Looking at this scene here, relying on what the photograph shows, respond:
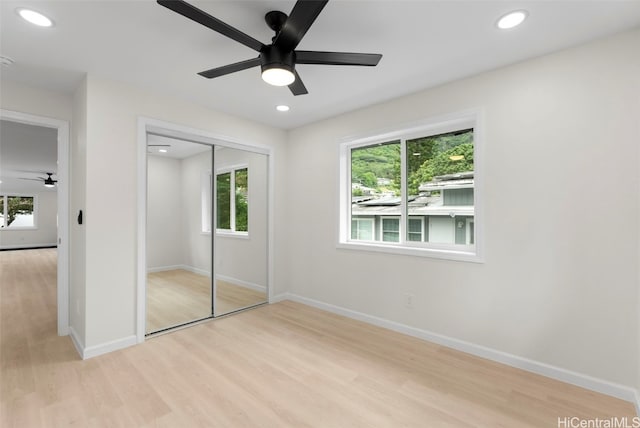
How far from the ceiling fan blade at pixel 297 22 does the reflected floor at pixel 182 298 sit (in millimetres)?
2671

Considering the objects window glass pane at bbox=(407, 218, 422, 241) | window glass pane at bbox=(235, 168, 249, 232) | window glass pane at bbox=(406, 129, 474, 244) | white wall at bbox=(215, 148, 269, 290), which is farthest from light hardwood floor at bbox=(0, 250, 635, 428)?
window glass pane at bbox=(235, 168, 249, 232)

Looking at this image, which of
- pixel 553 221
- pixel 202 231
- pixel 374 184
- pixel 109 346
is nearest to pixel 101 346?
pixel 109 346

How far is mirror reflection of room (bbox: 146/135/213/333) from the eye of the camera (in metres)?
A: 3.13

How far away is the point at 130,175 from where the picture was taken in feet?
9.27

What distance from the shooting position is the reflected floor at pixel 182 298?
3156 millimetres

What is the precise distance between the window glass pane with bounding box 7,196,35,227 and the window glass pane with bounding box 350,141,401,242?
13.9 metres

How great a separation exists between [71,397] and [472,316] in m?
3.23

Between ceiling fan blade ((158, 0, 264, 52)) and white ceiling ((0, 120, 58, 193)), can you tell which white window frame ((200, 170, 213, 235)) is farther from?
white ceiling ((0, 120, 58, 193))

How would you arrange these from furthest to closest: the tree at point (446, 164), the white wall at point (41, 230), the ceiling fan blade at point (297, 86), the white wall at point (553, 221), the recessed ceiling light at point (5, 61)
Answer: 1. the white wall at point (41, 230)
2. the tree at point (446, 164)
3. the recessed ceiling light at point (5, 61)
4. the ceiling fan blade at point (297, 86)
5. the white wall at point (553, 221)

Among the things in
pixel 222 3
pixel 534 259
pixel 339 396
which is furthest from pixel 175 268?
pixel 534 259

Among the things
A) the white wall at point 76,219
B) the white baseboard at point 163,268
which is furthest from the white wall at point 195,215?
the white wall at point 76,219

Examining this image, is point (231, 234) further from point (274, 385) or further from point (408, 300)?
point (408, 300)

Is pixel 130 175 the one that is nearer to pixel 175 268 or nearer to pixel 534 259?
pixel 175 268

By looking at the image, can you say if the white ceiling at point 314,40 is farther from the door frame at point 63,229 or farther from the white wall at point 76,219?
the door frame at point 63,229
